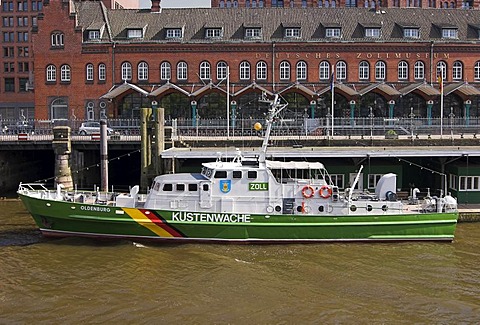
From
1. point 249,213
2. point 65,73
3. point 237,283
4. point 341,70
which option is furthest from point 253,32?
point 237,283

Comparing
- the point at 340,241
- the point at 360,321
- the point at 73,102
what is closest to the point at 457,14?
the point at 73,102

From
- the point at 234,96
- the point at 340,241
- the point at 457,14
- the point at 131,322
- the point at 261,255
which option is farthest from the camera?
the point at 457,14

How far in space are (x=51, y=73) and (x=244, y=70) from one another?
57.0 feet

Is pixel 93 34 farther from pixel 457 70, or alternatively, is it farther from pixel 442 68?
pixel 457 70

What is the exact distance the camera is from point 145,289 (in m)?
20.2

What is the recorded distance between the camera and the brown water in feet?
59.3

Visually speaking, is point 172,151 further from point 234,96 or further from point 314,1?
point 314,1

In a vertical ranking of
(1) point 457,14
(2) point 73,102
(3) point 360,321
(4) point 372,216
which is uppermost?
(1) point 457,14

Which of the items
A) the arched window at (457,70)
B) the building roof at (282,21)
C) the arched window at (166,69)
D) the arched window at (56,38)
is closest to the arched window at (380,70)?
the building roof at (282,21)

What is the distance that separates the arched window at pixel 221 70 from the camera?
55.2 m

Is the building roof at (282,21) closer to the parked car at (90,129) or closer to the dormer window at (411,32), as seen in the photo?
the dormer window at (411,32)

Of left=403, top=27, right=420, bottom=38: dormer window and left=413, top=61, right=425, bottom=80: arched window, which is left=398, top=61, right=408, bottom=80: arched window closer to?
left=413, top=61, right=425, bottom=80: arched window

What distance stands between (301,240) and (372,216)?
3102 mm

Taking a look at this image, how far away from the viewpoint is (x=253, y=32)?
5566cm
